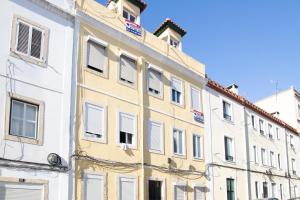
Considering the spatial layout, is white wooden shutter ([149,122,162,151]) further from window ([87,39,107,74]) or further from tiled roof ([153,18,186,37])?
tiled roof ([153,18,186,37])

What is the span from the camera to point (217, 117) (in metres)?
24.3

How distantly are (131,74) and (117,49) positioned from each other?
1.44 metres

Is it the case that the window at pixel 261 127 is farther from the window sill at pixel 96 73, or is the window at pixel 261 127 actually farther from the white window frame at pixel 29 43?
the white window frame at pixel 29 43

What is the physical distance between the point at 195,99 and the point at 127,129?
21.6ft

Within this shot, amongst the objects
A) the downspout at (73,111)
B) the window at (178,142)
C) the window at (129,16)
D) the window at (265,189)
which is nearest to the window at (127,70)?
the window at (129,16)

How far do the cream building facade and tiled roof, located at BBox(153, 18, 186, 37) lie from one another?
185 millimetres

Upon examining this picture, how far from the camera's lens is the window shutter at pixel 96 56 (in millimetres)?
16766

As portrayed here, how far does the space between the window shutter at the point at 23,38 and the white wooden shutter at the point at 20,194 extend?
16.6 feet

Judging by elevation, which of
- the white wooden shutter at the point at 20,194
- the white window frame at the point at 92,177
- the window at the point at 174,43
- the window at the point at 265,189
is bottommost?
the window at the point at 265,189

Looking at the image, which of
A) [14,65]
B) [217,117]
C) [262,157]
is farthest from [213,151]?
[14,65]

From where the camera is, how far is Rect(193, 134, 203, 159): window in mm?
21653

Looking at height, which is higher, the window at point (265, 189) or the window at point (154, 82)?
the window at point (154, 82)

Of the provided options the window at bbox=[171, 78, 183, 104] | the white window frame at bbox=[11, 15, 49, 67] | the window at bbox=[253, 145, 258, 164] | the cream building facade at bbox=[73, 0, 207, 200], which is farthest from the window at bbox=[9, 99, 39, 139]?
the window at bbox=[253, 145, 258, 164]

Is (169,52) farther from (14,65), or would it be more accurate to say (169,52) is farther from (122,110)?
(14,65)
